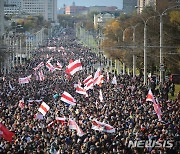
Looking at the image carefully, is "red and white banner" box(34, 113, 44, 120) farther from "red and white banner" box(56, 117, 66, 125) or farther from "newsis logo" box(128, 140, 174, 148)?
"newsis logo" box(128, 140, 174, 148)

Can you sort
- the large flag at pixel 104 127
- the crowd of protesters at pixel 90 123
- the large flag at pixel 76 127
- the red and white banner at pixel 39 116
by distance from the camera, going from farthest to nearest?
the red and white banner at pixel 39 116, the large flag at pixel 104 127, the large flag at pixel 76 127, the crowd of protesters at pixel 90 123

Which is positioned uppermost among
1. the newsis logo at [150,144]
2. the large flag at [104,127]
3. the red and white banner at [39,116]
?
the large flag at [104,127]

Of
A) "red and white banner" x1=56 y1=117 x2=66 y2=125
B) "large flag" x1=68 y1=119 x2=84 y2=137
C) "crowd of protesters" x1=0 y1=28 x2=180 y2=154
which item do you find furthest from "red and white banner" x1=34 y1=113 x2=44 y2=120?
"large flag" x1=68 y1=119 x2=84 y2=137

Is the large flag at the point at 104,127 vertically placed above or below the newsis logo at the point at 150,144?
above

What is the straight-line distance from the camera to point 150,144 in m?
20.5

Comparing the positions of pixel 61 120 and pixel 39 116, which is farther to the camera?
pixel 39 116

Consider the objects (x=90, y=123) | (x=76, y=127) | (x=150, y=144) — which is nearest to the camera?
(x=150, y=144)

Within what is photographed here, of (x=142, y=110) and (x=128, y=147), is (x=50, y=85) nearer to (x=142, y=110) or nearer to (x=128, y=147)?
(x=142, y=110)

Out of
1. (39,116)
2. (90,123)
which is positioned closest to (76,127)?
(90,123)

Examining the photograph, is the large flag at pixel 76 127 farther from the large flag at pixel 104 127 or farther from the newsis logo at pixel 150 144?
the newsis logo at pixel 150 144

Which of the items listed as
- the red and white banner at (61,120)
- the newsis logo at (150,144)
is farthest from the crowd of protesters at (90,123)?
the red and white banner at (61,120)

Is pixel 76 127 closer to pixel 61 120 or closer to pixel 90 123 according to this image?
pixel 90 123

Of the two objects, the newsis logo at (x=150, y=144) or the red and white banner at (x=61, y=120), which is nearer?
the newsis logo at (x=150, y=144)

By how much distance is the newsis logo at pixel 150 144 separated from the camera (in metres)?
20.1
